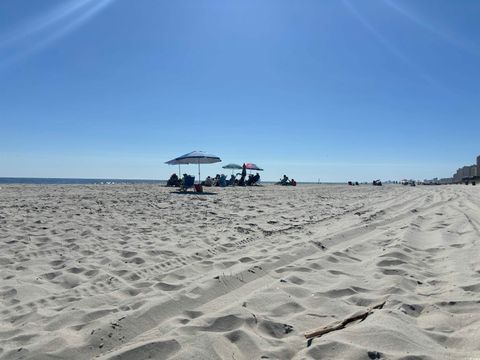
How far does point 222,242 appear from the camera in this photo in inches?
215

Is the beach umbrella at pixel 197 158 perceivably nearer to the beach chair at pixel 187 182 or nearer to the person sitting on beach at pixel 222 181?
the beach chair at pixel 187 182

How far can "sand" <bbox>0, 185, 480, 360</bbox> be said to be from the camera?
2.32 meters

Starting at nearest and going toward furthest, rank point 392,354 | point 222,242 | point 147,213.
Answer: point 392,354
point 222,242
point 147,213

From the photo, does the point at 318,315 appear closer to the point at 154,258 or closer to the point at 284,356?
the point at 284,356

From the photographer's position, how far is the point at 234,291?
338 cm

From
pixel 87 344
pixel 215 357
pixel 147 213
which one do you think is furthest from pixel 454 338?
pixel 147 213

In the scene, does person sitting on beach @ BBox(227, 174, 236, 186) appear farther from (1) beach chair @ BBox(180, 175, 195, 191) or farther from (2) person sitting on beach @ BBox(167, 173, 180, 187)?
(1) beach chair @ BBox(180, 175, 195, 191)

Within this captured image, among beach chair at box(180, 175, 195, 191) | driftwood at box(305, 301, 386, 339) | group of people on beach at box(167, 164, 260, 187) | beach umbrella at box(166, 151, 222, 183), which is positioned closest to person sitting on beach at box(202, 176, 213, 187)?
group of people on beach at box(167, 164, 260, 187)

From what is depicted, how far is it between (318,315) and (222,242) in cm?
278

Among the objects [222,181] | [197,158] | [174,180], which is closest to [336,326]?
[197,158]

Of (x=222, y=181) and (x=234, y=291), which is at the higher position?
(x=222, y=181)

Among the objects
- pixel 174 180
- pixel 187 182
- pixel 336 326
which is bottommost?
pixel 336 326

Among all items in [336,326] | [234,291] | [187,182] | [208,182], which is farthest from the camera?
[208,182]

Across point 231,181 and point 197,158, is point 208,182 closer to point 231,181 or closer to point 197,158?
point 231,181
